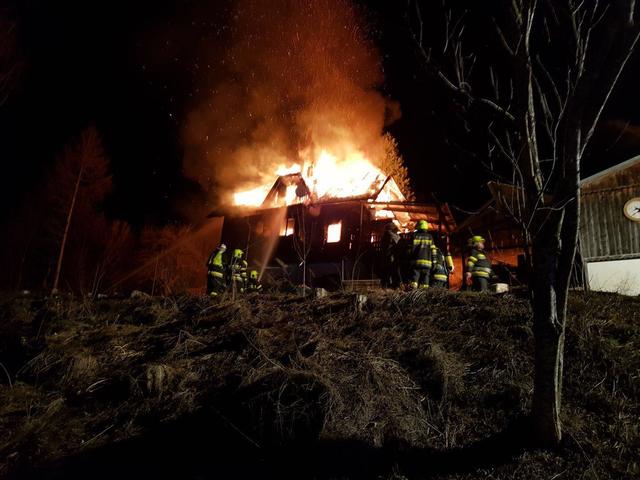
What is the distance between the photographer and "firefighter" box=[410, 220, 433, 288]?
959 centimetres

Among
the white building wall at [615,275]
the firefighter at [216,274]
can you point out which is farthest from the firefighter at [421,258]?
the white building wall at [615,275]

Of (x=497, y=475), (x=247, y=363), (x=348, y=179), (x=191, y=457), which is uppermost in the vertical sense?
(x=348, y=179)

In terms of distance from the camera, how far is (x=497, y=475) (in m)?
3.67

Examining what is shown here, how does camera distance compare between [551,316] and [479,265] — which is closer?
[551,316]

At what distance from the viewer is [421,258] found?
31.5 ft

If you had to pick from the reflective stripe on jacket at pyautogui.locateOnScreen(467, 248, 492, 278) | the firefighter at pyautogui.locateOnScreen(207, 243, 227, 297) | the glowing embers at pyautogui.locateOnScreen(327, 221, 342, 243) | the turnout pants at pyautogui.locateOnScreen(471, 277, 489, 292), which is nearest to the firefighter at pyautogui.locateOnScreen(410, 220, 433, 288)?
the reflective stripe on jacket at pyautogui.locateOnScreen(467, 248, 492, 278)

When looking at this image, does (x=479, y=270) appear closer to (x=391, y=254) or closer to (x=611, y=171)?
(x=391, y=254)

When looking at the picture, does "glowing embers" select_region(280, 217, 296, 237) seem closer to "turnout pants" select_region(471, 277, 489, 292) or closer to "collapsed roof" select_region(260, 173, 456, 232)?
"collapsed roof" select_region(260, 173, 456, 232)

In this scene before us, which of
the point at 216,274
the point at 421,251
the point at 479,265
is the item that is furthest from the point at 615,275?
the point at 216,274

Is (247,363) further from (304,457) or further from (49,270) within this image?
(49,270)

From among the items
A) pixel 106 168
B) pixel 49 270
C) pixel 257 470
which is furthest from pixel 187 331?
pixel 49 270

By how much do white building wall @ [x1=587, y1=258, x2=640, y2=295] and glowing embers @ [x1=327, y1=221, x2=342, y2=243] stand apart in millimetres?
10407

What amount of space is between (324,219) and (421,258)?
37.0ft

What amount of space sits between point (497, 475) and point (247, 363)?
10.7 feet
